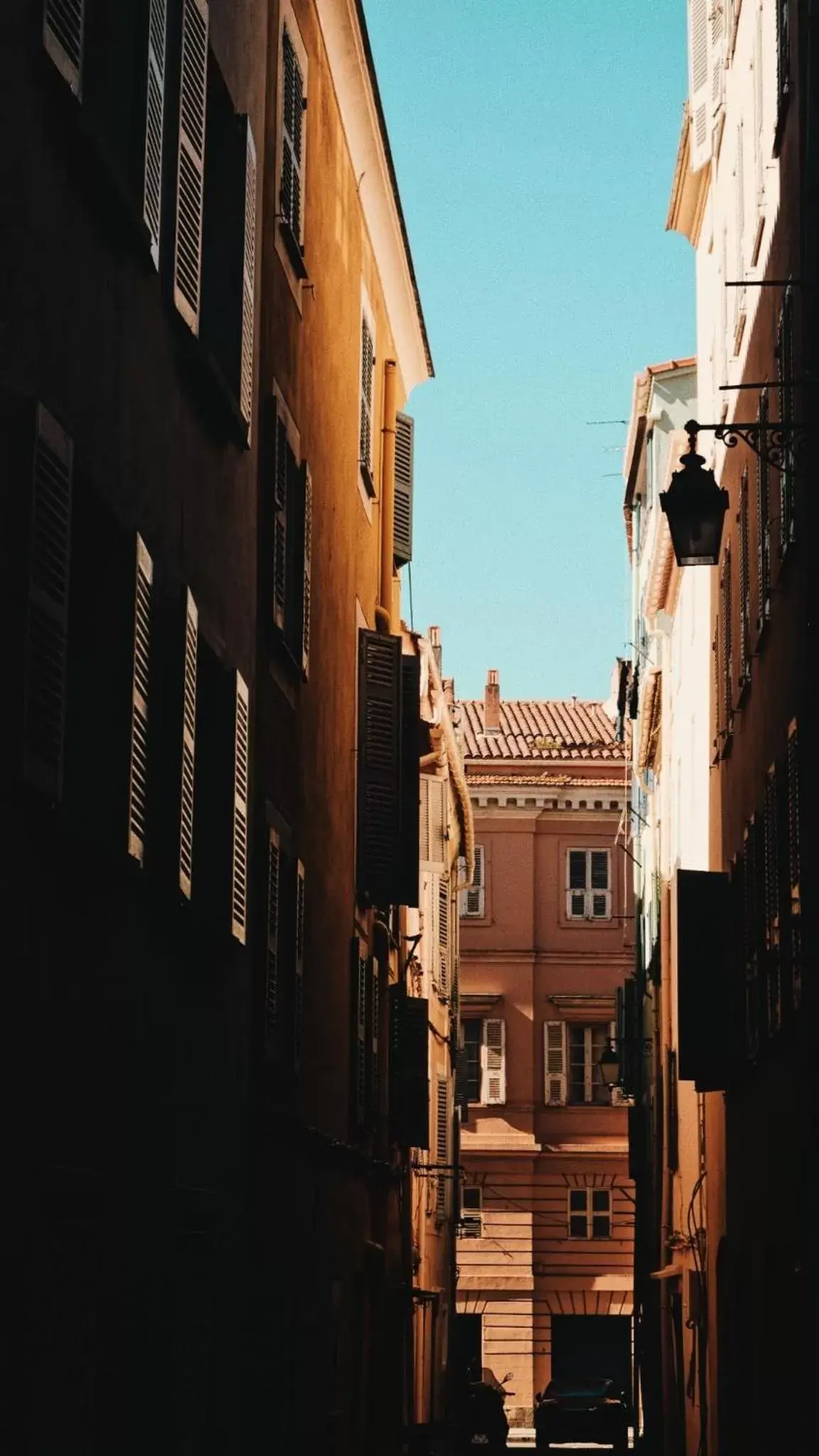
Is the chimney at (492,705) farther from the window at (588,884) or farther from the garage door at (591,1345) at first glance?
the garage door at (591,1345)

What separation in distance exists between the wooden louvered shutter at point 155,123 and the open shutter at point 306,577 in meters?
6.62

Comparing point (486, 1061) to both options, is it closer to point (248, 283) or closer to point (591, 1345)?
point (591, 1345)

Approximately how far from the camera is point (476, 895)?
193 feet

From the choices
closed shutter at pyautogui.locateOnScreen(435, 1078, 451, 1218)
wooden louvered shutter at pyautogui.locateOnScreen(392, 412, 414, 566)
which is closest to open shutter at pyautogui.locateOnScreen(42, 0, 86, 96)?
wooden louvered shutter at pyautogui.locateOnScreen(392, 412, 414, 566)

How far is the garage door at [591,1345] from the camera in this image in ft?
181

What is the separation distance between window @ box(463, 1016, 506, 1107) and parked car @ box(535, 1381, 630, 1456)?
40.0 feet

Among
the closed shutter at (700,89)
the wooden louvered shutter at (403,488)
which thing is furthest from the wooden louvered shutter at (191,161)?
the closed shutter at (700,89)

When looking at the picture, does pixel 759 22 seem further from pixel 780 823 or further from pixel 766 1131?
pixel 766 1131

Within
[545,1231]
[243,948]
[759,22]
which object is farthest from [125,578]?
[545,1231]

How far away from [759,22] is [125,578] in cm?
1229

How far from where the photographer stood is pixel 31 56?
331 inches

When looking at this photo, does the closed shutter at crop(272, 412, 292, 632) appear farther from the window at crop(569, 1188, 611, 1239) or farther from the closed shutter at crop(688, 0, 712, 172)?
the window at crop(569, 1188, 611, 1239)

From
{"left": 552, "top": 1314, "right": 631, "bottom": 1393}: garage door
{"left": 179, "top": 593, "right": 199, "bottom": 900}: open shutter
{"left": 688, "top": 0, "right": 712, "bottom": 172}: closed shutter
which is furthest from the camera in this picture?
{"left": 552, "top": 1314, "right": 631, "bottom": 1393}: garage door

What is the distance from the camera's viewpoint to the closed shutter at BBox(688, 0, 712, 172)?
84.2 ft
